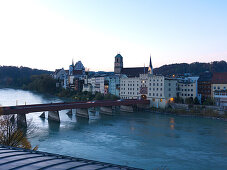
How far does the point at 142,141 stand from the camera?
18.1 meters

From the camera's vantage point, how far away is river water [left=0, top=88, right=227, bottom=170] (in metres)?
13.8

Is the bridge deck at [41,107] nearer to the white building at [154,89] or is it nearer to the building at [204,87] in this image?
the white building at [154,89]

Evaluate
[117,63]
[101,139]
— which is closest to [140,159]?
[101,139]

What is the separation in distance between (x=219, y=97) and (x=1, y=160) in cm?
3141

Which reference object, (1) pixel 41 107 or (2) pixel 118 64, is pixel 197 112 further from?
(2) pixel 118 64

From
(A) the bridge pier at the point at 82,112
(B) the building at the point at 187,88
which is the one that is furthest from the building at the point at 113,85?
(A) the bridge pier at the point at 82,112

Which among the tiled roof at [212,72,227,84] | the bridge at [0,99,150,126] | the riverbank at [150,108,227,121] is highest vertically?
the tiled roof at [212,72,227,84]

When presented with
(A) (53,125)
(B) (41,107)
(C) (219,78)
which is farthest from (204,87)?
(B) (41,107)

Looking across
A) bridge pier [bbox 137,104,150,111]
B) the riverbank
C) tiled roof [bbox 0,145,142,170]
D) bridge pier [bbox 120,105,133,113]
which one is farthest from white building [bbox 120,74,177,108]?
tiled roof [bbox 0,145,142,170]

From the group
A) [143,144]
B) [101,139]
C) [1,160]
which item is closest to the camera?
[1,160]

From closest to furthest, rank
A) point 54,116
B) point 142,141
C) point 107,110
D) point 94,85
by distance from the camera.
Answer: point 142,141
point 54,116
point 107,110
point 94,85

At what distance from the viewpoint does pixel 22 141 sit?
1273cm

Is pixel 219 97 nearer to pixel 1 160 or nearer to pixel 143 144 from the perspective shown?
pixel 143 144

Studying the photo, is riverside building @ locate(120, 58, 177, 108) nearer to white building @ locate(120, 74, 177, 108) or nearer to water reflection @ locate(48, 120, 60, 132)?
white building @ locate(120, 74, 177, 108)
